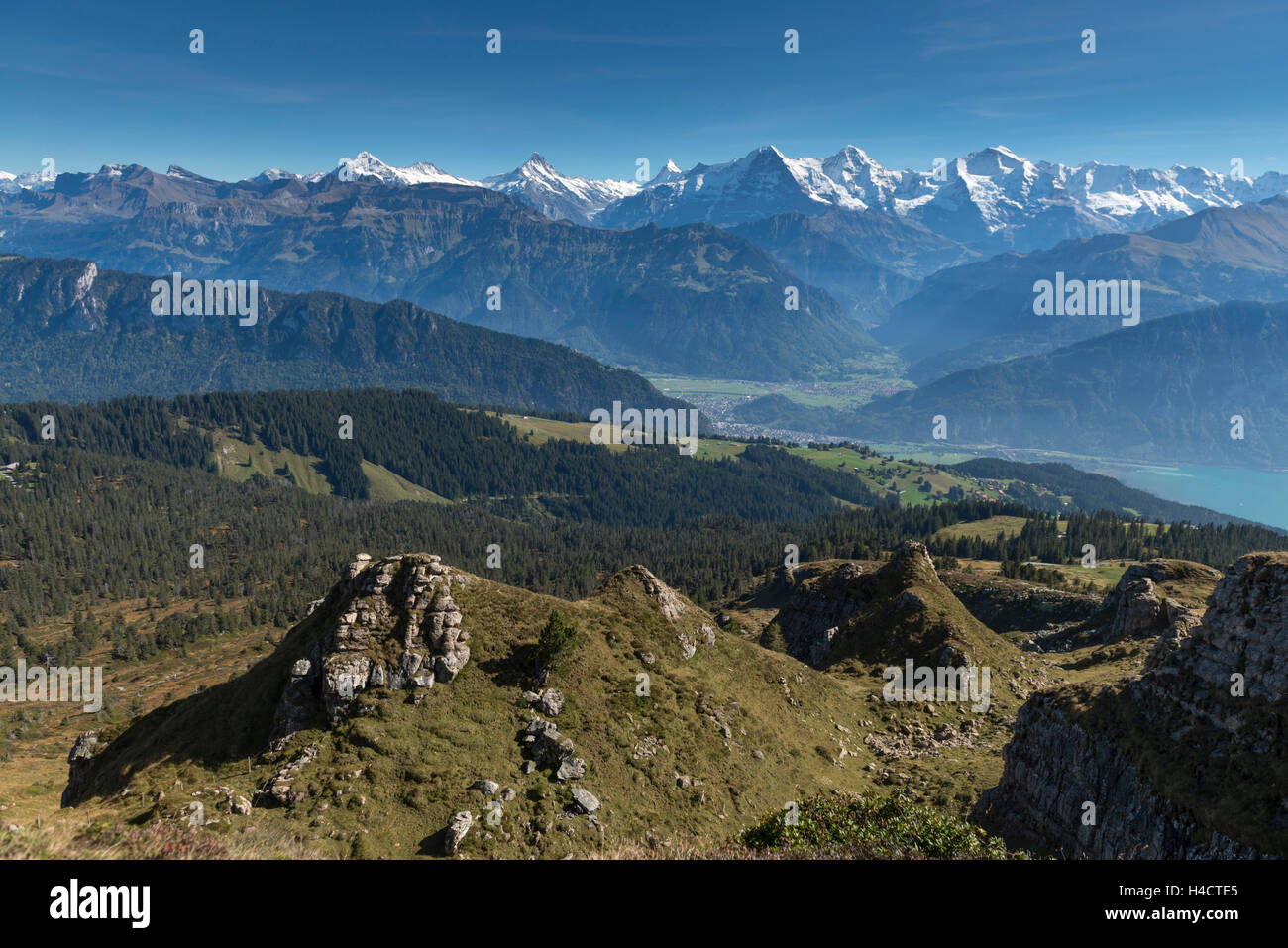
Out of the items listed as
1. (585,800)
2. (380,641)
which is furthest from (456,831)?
(380,641)

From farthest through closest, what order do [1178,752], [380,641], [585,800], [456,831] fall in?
[380,641], [585,800], [1178,752], [456,831]

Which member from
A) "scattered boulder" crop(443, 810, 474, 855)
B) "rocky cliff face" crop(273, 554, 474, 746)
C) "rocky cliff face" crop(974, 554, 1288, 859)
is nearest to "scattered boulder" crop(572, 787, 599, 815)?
"scattered boulder" crop(443, 810, 474, 855)

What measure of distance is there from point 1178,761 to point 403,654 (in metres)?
56.9

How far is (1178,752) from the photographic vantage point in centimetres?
4584

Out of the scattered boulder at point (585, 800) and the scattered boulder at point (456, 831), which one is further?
the scattered boulder at point (585, 800)

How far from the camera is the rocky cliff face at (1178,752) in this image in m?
41.3

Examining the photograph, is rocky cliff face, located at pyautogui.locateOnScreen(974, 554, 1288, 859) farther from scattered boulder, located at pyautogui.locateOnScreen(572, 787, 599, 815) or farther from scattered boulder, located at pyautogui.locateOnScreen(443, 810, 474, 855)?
scattered boulder, located at pyautogui.locateOnScreen(443, 810, 474, 855)

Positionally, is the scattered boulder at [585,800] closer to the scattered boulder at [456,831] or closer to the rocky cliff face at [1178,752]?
the scattered boulder at [456,831]

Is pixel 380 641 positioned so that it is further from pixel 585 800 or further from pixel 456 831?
pixel 585 800

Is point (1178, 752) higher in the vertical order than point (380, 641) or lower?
lower

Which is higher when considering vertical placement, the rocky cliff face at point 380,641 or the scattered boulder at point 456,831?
the rocky cliff face at point 380,641

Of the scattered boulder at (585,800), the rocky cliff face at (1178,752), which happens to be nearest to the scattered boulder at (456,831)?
the scattered boulder at (585,800)

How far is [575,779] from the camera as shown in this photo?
50.1m

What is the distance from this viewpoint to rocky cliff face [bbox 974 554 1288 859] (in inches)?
1628
